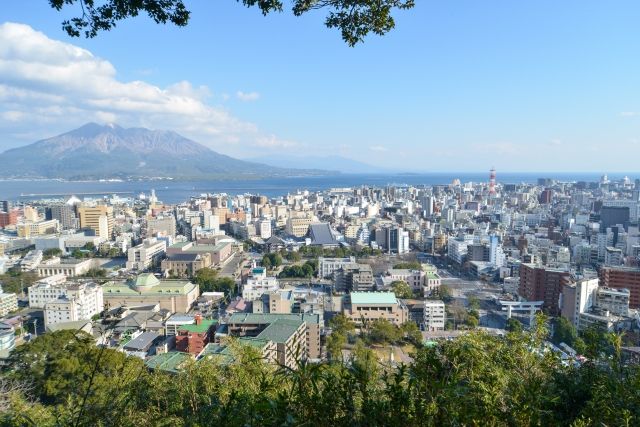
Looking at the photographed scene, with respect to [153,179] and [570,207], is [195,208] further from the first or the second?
[153,179]

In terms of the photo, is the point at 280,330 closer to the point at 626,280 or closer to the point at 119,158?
the point at 626,280

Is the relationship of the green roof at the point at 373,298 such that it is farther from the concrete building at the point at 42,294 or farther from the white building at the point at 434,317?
the concrete building at the point at 42,294

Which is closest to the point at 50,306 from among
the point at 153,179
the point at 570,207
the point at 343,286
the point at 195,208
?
the point at 343,286

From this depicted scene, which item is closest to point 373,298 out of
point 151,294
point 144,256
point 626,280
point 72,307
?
point 151,294

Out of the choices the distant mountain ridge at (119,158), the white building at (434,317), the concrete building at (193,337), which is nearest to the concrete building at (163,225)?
the concrete building at (193,337)

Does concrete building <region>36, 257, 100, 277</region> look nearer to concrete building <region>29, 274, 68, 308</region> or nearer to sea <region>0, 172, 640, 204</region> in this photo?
concrete building <region>29, 274, 68, 308</region>

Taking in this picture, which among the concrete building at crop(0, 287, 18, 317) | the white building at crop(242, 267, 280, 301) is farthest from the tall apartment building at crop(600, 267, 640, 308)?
the concrete building at crop(0, 287, 18, 317)
